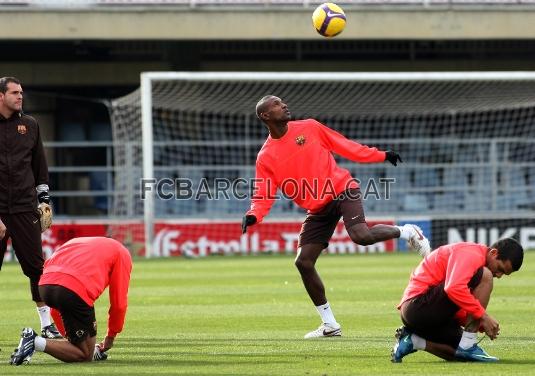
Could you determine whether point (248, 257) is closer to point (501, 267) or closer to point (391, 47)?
point (391, 47)

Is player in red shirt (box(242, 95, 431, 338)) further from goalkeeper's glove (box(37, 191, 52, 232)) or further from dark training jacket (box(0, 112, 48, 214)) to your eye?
dark training jacket (box(0, 112, 48, 214))

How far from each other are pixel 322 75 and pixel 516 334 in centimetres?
1444

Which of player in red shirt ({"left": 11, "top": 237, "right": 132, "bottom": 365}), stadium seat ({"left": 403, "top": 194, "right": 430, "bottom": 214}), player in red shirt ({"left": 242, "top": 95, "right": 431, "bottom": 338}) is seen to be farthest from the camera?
stadium seat ({"left": 403, "top": 194, "right": 430, "bottom": 214})

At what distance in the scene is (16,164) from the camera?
10.5 m

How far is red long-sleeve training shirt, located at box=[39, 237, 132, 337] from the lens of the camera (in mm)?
8711

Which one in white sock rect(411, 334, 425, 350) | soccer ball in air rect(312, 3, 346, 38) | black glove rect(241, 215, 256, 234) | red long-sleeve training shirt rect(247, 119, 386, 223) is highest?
soccer ball in air rect(312, 3, 346, 38)

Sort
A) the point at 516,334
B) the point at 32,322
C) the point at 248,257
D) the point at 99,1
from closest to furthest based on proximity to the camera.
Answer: the point at 516,334
the point at 32,322
the point at 248,257
the point at 99,1

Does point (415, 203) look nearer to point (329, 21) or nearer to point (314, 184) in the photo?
point (329, 21)

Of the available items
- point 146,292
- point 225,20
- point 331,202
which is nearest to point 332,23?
point 146,292

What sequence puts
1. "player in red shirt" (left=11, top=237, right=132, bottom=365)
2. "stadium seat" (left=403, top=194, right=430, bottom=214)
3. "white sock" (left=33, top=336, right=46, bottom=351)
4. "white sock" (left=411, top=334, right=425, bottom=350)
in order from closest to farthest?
"white sock" (left=33, top=336, right=46, bottom=351)
"player in red shirt" (left=11, top=237, right=132, bottom=365)
"white sock" (left=411, top=334, right=425, bottom=350)
"stadium seat" (left=403, top=194, right=430, bottom=214)

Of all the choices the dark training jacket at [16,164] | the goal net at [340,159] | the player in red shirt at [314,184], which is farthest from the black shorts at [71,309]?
the goal net at [340,159]

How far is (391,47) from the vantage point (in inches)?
1249

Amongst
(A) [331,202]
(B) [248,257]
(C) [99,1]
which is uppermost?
(C) [99,1]

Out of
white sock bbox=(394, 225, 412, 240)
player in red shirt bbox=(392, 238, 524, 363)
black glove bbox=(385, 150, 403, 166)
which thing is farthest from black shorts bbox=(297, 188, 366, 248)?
player in red shirt bbox=(392, 238, 524, 363)
